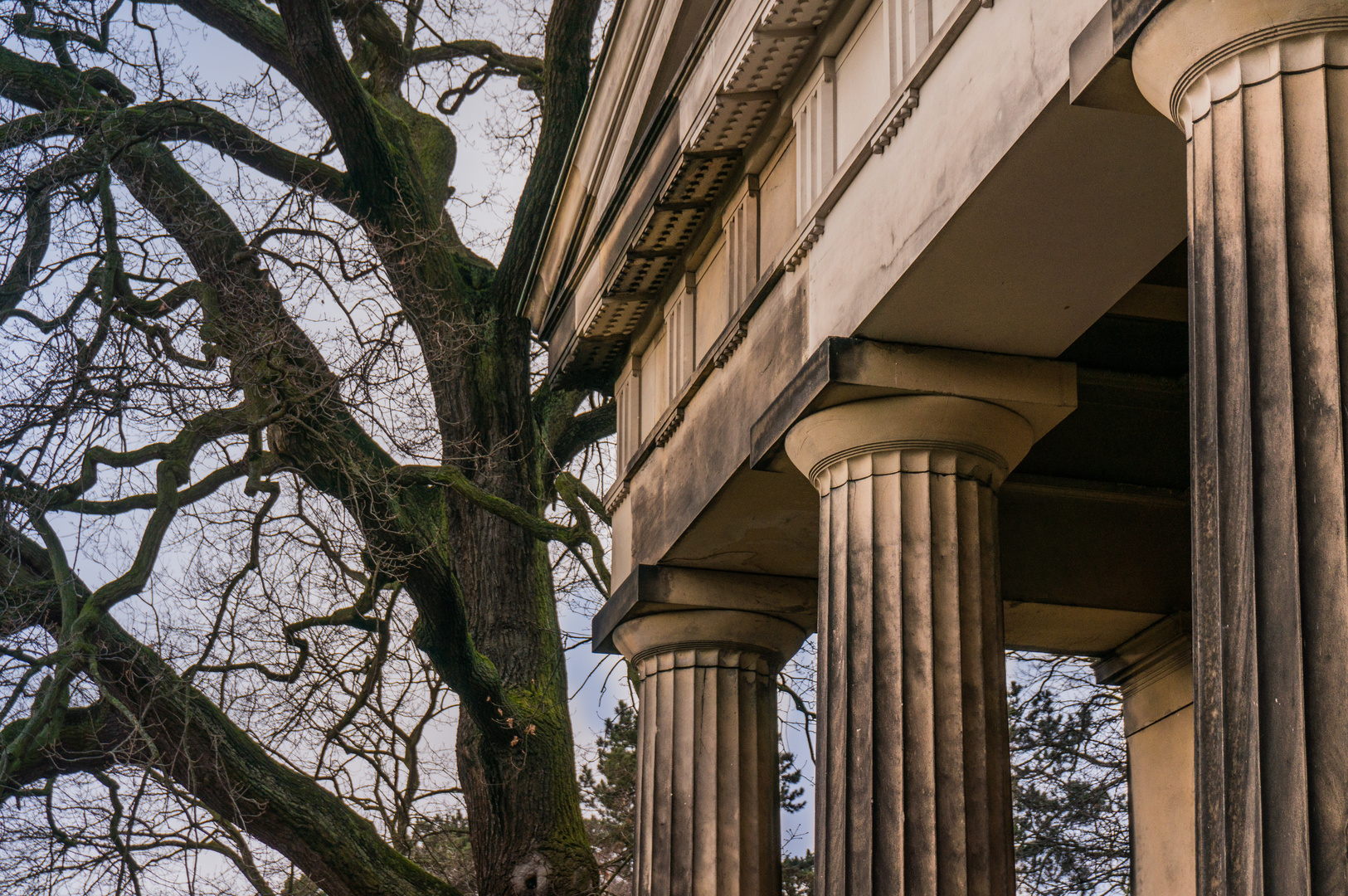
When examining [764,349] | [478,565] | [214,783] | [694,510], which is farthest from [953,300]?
[478,565]

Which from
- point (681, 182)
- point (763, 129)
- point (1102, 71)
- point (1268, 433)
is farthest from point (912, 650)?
point (681, 182)

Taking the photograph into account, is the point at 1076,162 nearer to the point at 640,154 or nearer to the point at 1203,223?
the point at 1203,223

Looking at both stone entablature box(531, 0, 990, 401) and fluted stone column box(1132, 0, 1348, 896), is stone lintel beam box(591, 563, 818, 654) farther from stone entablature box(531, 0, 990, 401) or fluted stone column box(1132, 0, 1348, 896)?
fluted stone column box(1132, 0, 1348, 896)

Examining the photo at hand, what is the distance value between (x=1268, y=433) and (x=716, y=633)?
28.9 feet

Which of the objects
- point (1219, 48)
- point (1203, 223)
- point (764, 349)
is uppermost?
point (764, 349)

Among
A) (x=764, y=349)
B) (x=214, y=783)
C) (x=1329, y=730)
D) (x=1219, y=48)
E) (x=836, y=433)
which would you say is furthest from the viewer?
(x=214, y=783)

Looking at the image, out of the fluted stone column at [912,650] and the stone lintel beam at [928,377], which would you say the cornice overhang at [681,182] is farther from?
the fluted stone column at [912,650]

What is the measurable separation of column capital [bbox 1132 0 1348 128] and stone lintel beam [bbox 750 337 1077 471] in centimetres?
A: 339

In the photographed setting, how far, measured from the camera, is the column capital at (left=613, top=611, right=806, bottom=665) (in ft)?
46.3

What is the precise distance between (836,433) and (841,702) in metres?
1.72

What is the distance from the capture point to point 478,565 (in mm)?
19703

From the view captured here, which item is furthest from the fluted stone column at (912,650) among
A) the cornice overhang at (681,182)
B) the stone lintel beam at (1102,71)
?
the stone lintel beam at (1102,71)

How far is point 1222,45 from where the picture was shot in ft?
20.0

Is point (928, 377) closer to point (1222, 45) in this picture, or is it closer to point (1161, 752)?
point (1222, 45)
